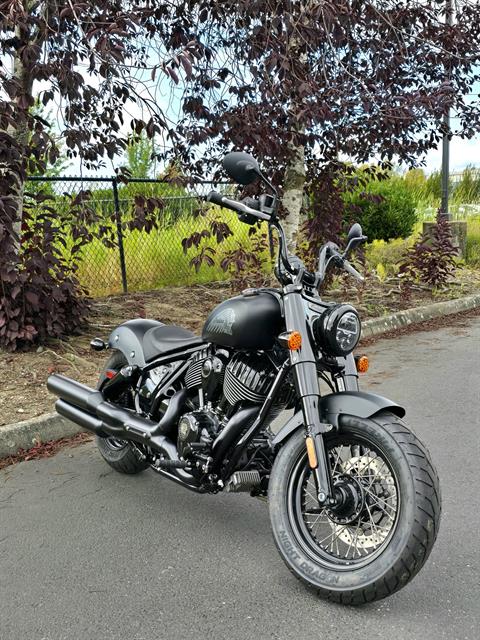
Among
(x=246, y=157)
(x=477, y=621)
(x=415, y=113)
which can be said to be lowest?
(x=477, y=621)

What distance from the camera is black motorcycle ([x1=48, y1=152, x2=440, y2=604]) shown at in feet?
8.36

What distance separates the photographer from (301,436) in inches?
109

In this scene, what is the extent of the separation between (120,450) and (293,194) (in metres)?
5.13

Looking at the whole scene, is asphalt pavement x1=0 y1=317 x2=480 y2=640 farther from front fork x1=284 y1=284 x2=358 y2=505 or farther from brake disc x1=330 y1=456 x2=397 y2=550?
front fork x1=284 y1=284 x2=358 y2=505

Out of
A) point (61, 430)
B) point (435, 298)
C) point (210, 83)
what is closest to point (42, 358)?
point (61, 430)

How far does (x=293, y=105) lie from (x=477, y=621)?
556 centimetres

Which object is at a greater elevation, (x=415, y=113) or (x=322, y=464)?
(x=415, y=113)

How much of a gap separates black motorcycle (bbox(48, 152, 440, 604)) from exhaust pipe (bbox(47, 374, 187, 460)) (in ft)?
0.03

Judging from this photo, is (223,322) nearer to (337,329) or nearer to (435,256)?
(337,329)

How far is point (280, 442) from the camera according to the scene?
290 centimetres

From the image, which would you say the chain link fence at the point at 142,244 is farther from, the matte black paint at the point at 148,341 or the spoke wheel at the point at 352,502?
the spoke wheel at the point at 352,502

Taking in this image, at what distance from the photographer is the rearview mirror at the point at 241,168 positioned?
279cm

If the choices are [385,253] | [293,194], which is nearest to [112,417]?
[293,194]

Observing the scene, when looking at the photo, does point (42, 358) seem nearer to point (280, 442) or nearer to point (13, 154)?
point (13, 154)
